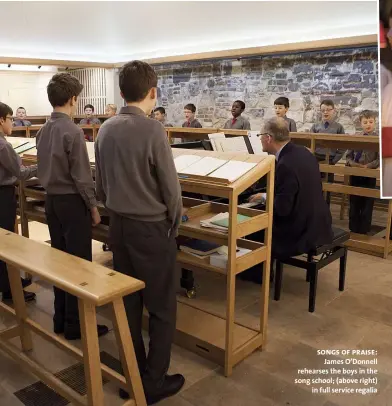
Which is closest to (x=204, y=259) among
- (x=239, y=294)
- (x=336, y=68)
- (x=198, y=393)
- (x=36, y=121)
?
(x=198, y=393)

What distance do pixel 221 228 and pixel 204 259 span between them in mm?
235

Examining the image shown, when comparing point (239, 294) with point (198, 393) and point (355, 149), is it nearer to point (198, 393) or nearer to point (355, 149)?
point (198, 393)

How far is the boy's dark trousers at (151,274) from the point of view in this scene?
203 cm

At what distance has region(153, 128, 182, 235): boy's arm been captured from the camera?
1.95 m

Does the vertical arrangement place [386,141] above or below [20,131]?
below

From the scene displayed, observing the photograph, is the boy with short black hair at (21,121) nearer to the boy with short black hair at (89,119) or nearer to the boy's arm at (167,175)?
the boy with short black hair at (89,119)

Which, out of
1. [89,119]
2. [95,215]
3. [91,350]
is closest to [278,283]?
[95,215]

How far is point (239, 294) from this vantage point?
3.49 m

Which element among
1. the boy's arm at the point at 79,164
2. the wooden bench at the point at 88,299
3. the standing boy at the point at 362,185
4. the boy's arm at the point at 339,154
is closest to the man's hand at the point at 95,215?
the boy's arm at the point at 79,164

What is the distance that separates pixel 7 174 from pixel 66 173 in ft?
2.41

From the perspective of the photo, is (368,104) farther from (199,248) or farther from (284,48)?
(199,248)

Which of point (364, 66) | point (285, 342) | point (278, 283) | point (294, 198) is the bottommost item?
point (285, 342)

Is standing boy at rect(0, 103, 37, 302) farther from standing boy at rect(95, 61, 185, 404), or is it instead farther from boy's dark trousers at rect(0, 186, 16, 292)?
standing boy at rect(95, 61, 185, 404)

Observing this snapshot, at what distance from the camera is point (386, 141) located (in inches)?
34.1
